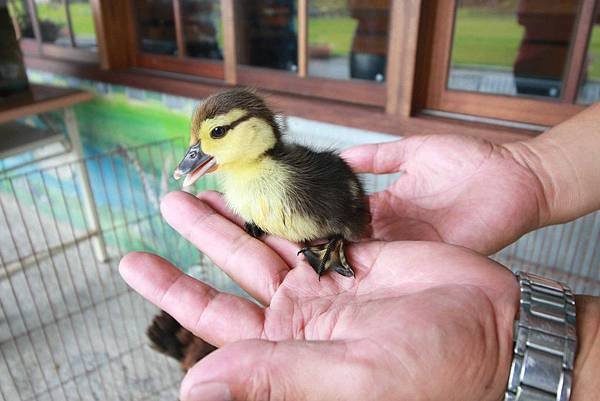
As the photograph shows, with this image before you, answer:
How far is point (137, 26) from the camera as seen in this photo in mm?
2236

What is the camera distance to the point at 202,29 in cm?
207

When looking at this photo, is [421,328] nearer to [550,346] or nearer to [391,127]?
[550,346]

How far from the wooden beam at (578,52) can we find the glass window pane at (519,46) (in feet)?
0.24

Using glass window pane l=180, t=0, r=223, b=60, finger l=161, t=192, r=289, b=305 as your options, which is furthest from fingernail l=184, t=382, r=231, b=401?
glass window pane l=180, t=0, r=223, b=60

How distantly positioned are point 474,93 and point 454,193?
0.55 m

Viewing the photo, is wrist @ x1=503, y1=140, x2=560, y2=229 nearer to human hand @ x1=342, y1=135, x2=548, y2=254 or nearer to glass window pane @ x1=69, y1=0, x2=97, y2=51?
human hand @ x1=342, y1=135, x2=548, y2=254

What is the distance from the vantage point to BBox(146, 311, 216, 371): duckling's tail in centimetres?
150

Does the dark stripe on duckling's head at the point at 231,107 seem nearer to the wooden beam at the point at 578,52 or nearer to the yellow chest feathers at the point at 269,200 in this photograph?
the yellow chest feathers at the point at 269,200

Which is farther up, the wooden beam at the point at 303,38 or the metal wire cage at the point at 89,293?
the wooden beam at the point at 303,38

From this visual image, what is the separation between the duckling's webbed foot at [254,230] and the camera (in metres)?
0.88

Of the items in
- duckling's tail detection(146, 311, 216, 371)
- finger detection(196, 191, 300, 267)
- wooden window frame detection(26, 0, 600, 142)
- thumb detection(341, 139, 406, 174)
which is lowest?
duckling's tail detection(146, 311, 216, 371)

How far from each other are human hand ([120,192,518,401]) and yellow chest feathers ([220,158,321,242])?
0.05 metres

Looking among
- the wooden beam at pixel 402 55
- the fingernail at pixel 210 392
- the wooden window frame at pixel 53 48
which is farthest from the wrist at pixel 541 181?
the wooden window frame at pixel 53 48

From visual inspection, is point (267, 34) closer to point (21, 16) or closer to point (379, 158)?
point (379, 158)
